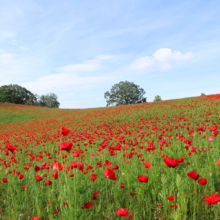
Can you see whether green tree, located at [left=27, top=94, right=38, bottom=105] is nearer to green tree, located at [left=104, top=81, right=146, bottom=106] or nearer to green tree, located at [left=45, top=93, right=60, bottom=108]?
green tree, located at [left=45, top=93, right=60, bottom=108]

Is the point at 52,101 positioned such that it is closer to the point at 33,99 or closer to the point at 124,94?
the point at 33,99

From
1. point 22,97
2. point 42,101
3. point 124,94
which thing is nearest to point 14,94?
point 22,97

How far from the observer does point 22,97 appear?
222 ft

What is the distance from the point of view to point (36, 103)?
7012 centimetres

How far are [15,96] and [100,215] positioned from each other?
70.3m

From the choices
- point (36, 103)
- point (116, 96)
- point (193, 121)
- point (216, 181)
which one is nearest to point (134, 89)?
point (116, 96)

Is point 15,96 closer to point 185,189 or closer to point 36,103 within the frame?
point 36,103

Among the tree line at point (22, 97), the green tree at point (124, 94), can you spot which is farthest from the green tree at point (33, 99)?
the green tree at point (124, 94)

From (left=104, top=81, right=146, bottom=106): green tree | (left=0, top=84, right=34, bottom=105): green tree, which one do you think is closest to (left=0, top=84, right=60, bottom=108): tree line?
(left=0, top=84, right=34, bottom=105): green tree

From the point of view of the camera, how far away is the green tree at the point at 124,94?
58.4 meters

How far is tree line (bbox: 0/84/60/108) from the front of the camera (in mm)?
63094

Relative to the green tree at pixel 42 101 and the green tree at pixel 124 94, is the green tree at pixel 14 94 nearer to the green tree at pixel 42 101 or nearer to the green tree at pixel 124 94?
the green tree at pixel 42 101

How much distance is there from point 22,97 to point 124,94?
123ft

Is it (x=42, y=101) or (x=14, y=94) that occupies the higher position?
(x=14, y=94)
